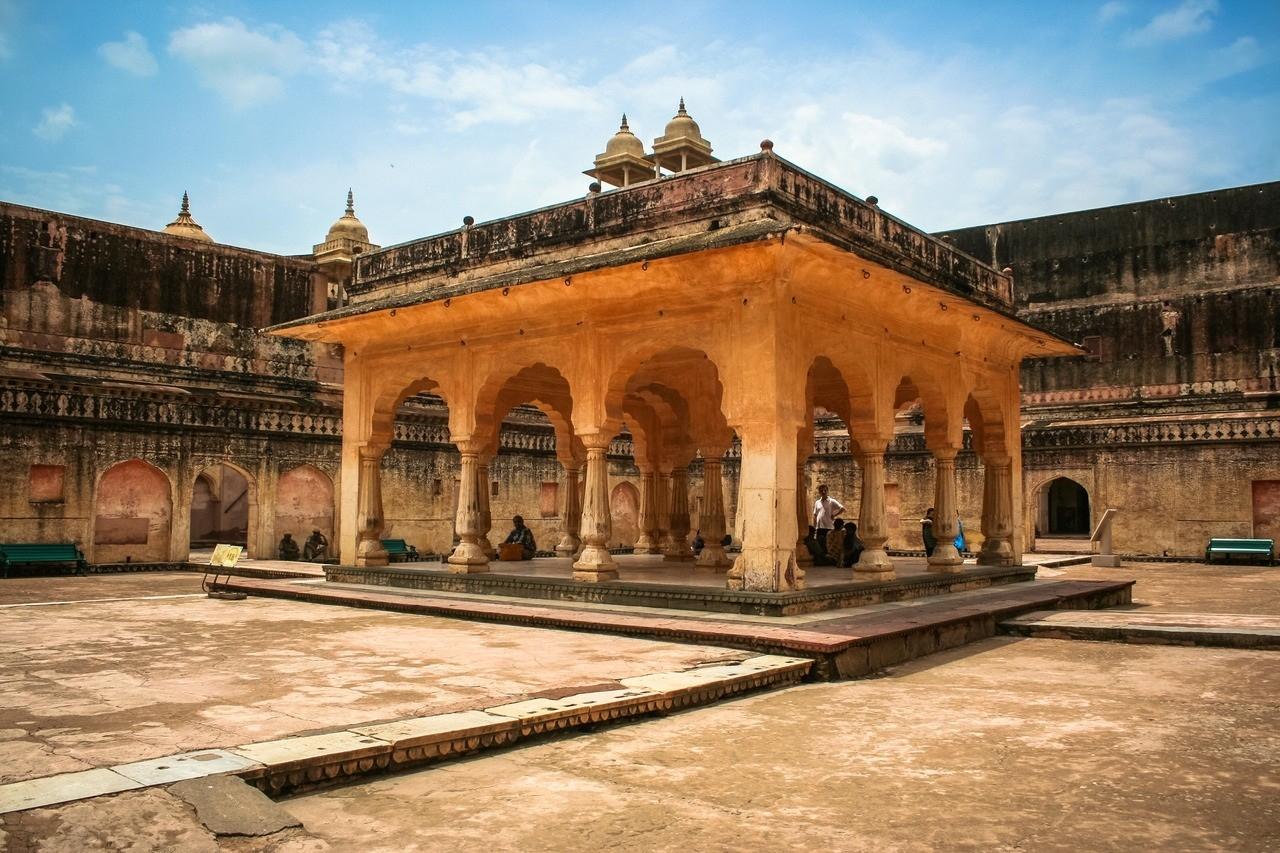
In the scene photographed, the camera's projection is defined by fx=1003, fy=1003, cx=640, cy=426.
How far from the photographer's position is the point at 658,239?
10219 millimetres

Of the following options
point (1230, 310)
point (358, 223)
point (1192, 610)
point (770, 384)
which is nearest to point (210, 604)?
point (770, 384)

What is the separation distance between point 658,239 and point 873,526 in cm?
374

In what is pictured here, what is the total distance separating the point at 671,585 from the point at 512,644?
2456mm

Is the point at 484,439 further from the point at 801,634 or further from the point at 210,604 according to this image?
the point at 801,634

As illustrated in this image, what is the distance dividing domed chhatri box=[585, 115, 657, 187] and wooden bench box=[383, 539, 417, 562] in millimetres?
10126

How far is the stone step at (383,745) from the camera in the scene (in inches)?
147

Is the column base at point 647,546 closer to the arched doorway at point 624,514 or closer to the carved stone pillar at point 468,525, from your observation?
the arched doorway at point 624,514

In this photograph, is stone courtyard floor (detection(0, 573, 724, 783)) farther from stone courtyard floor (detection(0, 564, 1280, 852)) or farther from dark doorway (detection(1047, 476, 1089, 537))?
dark doorway (detection(1047, 476, 1089, 537))

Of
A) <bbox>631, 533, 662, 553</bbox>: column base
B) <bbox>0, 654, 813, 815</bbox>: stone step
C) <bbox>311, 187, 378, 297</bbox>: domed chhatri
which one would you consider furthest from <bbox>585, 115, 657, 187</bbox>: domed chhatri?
<bbox>0, 654, 813, 815</bbox>: stone step

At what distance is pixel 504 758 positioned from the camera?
4738 millimetres

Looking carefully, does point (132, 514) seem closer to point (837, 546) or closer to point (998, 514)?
point (837, 546)

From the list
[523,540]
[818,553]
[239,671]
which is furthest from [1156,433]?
[239,671]

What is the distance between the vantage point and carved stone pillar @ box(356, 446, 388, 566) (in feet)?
43.5

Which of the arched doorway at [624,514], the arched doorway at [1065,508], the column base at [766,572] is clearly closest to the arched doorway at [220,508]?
the arched doorway at [624,514]
